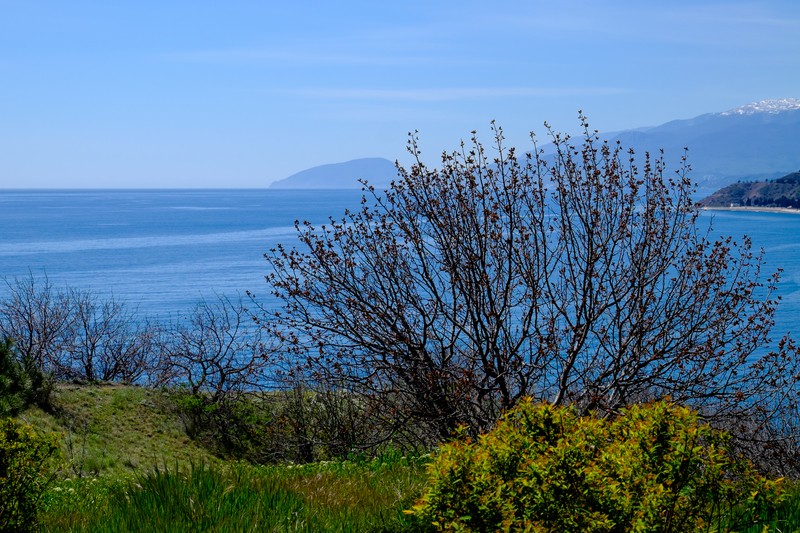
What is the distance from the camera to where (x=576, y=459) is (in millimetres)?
4555

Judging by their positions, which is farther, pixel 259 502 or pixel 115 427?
pixel 115 427

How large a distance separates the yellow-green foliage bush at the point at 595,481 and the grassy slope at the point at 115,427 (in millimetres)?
13410

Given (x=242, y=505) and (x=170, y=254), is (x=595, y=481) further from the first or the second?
(x=170, y=254)

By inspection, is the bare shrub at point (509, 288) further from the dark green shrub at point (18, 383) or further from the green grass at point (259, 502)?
the dark green shrub at point (18, 383)

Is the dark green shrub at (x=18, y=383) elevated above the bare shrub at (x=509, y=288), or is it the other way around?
the bare shrub at (x=509, y=288)

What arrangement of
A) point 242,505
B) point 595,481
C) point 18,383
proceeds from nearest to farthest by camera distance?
point 595,481 < point 242,505 < point 18,383

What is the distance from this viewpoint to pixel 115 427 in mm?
20453

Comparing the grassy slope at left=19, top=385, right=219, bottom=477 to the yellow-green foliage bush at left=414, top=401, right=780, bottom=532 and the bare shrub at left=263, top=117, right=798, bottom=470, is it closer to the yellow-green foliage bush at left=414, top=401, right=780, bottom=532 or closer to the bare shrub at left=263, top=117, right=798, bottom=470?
the bare shrub at left=263, top=117, right=798, bottom=470

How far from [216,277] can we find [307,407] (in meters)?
65.3

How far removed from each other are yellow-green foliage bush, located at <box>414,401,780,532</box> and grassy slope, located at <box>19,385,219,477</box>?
13410 mm

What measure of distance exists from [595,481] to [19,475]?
431cm

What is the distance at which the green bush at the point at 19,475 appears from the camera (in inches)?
235

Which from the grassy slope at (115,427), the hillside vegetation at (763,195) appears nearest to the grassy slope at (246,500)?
the grassy slope at (115,427)

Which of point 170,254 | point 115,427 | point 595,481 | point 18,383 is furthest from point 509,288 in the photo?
point 170,254
